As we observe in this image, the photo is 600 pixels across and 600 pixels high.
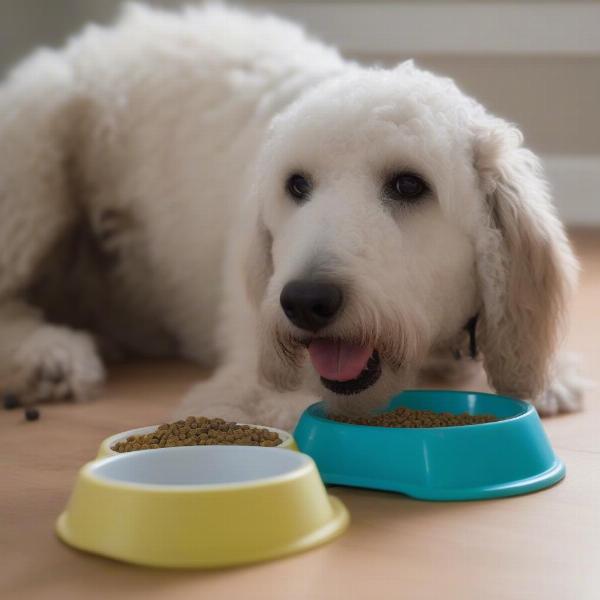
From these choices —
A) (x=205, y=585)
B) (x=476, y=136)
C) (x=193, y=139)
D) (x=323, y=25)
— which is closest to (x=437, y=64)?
(x=323, y=25)

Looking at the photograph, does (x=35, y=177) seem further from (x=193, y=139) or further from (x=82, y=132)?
(x=193, y=139)

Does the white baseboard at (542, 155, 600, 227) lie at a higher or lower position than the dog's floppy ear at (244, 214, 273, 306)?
higher

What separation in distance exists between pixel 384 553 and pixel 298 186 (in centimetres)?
82

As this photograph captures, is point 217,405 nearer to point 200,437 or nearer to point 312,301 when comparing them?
point 200,437

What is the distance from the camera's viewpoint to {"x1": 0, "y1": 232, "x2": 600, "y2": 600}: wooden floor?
4.62 ft

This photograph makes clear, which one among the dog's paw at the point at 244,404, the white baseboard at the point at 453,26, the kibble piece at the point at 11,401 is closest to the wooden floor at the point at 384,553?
the dog's paw at the point at 244,404

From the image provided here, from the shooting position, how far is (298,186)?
2.12 meters

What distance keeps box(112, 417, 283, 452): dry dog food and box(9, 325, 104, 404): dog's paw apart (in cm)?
92

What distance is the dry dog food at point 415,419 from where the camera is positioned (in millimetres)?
1941

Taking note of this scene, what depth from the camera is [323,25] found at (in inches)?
236

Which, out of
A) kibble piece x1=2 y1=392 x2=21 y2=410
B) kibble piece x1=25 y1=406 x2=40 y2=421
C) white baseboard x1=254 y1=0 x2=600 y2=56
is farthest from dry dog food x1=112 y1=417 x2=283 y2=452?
white baseboard x1=254 y1=0 x2=600 y2=56

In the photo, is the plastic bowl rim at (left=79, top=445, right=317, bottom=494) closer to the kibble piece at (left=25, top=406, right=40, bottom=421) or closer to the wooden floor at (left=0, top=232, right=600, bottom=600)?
the wooden floor at (left=0, top=232, right=600, bottom=600)

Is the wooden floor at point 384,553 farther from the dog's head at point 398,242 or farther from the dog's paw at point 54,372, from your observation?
the dog's paw at point 54,372

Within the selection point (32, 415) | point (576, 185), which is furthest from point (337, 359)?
point (576, 185)
